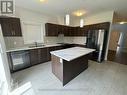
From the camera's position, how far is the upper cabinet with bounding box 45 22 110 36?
4224 millimetres

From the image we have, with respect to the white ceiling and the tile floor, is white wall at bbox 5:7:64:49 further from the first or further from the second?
the tile floor

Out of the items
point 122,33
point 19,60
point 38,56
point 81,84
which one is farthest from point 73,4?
point 122,33

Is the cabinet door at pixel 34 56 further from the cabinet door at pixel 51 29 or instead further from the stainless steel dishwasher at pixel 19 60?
the cabinet door at pixel 51 29

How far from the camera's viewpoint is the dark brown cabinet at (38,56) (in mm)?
3550

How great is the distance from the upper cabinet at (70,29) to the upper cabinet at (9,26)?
61.7 inches

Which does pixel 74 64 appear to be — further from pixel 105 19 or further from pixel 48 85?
pixel 105 19

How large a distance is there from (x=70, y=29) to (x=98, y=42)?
2371 mm

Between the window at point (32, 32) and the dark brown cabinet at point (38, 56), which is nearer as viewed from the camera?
the dark brown cabinet at point (38, 56)

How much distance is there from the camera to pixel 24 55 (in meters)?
3.22

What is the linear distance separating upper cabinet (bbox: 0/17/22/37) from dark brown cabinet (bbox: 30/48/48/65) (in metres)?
1.04

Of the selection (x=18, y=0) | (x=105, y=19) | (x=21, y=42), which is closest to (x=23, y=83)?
(x=21, y=42)

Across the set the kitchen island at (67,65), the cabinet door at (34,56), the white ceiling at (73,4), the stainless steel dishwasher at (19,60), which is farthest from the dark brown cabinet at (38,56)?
the white ceiling at (73,4)

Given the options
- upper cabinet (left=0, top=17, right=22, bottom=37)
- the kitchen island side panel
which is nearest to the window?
upper cabinet (left=0, top=17, right=22, bottom=37)

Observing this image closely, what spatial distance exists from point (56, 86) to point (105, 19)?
14.1 feet
